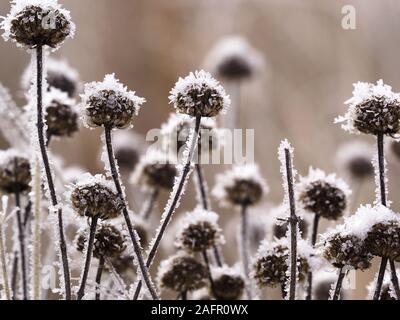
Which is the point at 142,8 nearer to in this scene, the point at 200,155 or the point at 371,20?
the point at 371,20

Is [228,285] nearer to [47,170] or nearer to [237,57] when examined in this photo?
[47,170]

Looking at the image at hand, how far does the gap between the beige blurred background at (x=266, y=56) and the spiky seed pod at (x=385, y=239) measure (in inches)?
79.7

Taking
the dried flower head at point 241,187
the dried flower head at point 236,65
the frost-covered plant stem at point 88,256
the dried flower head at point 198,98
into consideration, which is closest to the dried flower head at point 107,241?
the frost-covered plant stem at point 88,256

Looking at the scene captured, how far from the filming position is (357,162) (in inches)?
88.3

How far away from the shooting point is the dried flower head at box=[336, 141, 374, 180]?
2.24m

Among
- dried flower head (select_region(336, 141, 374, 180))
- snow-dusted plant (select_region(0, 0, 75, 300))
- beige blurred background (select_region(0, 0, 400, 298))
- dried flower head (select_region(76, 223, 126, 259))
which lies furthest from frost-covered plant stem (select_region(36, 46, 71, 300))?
beige blurred background (select_region(0, 0, 400, 298))

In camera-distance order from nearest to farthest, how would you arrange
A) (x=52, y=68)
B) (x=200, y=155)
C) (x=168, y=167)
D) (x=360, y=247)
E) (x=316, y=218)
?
(x=360, y=247)
(x=316, y=218)
(x=200, y=155)
(x=52, y=68)
(x=168, y=167)

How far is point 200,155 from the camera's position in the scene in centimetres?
150

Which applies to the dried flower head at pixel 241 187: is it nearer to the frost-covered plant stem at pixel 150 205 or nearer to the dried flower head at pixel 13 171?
the frost-covered plant stem at pixel 150 205

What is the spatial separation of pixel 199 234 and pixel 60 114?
0.34 m

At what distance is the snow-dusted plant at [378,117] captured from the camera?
1099 millimetres

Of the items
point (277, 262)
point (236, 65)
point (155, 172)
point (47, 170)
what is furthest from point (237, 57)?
point (47, 170)
